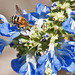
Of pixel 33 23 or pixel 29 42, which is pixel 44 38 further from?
pixel 33 23

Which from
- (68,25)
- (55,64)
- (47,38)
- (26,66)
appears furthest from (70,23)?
(26,66)

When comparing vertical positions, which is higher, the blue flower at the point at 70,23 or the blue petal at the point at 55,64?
the blue flower at the point at 70,23

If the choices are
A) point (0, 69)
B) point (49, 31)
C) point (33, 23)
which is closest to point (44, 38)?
point (49, 31)

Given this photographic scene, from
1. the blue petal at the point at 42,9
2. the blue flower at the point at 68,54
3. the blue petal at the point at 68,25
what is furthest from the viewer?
the blue petal at the point at 42,9

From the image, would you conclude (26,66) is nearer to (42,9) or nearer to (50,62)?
(50,62)

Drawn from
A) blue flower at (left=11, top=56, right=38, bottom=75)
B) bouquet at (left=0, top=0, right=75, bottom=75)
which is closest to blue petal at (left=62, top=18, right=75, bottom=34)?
bouquet at (left=0, top=0, right=75, bottom=75)

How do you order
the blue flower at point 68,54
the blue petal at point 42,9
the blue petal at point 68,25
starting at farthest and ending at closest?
the blue petal at point 42,9 → the blue flower at point 68,54 → the blue petal at point 68,25

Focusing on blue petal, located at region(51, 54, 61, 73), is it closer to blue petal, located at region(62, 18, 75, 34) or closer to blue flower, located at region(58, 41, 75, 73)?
blue flower, located at region(58, 41, 75, 73)

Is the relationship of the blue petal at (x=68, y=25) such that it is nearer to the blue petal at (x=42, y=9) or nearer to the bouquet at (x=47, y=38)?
the bouquet at (x=47, y=38)

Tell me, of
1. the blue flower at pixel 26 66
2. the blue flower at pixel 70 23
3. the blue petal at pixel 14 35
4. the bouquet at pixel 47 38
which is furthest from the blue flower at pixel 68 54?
the blue petal at pixel 14 35
